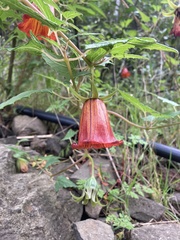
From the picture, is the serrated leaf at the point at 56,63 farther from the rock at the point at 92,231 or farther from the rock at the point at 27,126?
the rock at the point at 27,126

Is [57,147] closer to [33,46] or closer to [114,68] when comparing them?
[114,68]

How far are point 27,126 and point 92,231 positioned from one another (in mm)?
811

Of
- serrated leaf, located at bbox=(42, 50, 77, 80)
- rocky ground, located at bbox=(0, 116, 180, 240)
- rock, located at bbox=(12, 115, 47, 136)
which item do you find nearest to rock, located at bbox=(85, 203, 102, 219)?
rocky ground, located at bbox=(0, 116, 180, 240)

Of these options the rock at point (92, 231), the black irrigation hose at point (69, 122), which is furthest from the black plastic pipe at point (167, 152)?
the rock at point (92, 231)

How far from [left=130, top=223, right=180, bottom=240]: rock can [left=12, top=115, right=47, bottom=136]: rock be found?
0.79 meters

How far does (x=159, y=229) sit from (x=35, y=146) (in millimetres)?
638

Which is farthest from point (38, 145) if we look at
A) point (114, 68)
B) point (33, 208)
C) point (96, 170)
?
point (114, 68)

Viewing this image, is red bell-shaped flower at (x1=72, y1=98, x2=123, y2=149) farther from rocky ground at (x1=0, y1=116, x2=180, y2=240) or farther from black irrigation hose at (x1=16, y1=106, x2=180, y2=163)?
black irrigation hose at (x1=16, y1=106, x2=180, y2=163)

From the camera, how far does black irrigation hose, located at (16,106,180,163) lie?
1.02 m

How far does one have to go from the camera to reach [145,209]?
86cm

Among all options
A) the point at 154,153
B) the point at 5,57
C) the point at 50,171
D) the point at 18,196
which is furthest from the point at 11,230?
the point at 5,57

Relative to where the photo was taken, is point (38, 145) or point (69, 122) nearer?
point (38, 145)

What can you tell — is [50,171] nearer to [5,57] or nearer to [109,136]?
[109,136]

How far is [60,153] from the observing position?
44.9 inches
